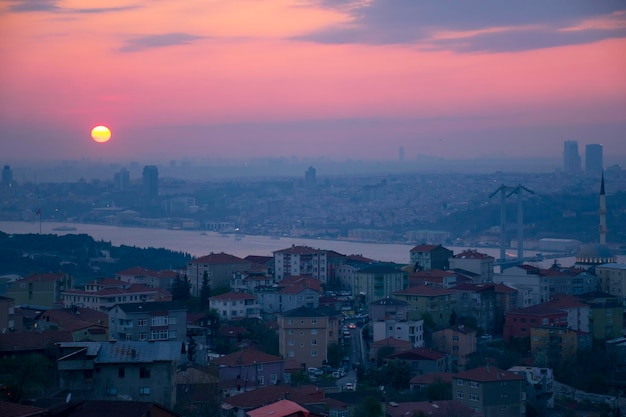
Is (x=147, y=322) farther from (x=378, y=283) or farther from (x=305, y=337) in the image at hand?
(x=378, y=283)

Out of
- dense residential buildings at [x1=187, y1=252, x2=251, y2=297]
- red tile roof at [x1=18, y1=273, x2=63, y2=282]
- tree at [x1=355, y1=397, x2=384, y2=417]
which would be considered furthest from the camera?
dense residential buildings at [x1=187, y1=252, x2=251, y2=297]

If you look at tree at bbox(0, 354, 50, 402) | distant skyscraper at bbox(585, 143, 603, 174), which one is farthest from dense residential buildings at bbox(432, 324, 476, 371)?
distant skyscraper at bbox(585, 143, 603, 174)

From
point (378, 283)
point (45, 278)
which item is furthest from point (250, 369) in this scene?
point (45, 278)

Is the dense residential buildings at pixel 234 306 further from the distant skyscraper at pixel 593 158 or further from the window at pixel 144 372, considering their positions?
the distant skyscraper at pixel 593 158

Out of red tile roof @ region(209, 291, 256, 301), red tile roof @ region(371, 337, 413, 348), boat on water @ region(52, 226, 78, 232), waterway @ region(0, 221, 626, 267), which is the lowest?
waterway @ region(0, 221, 626, 267)

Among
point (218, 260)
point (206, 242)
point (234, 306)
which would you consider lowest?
point (206, 242)

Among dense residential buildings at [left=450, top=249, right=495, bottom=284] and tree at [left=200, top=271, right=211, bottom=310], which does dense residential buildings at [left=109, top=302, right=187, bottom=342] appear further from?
dense residential buildings at [left=450, top=249, right=495, bottom=284]
